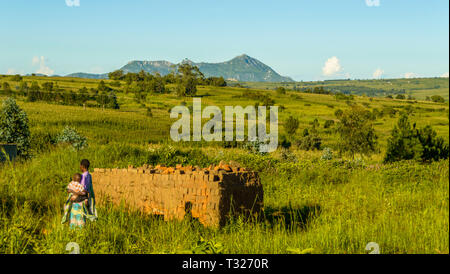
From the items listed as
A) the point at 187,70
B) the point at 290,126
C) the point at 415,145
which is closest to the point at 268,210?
the point at 415,145

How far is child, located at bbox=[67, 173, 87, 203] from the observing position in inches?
231

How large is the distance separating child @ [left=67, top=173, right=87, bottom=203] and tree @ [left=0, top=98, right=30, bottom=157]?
12734mm

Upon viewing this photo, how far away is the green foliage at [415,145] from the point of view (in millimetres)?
20422

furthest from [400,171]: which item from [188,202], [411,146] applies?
[188,202]

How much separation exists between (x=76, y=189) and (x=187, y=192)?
5.67 ft

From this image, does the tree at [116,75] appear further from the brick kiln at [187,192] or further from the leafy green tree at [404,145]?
the brick kiln at [187,192]

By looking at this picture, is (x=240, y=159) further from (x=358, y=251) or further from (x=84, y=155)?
(x=358, y=251)

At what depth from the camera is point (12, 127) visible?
706 inches

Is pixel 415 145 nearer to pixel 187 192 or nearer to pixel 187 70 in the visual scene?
pixel 187 192

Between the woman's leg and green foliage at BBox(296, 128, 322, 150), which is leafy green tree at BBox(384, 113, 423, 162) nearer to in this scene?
green foliage at BBox(296, 128, 322, 150)

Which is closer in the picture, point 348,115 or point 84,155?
point 84,155

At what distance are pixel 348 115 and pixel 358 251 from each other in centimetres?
2457
